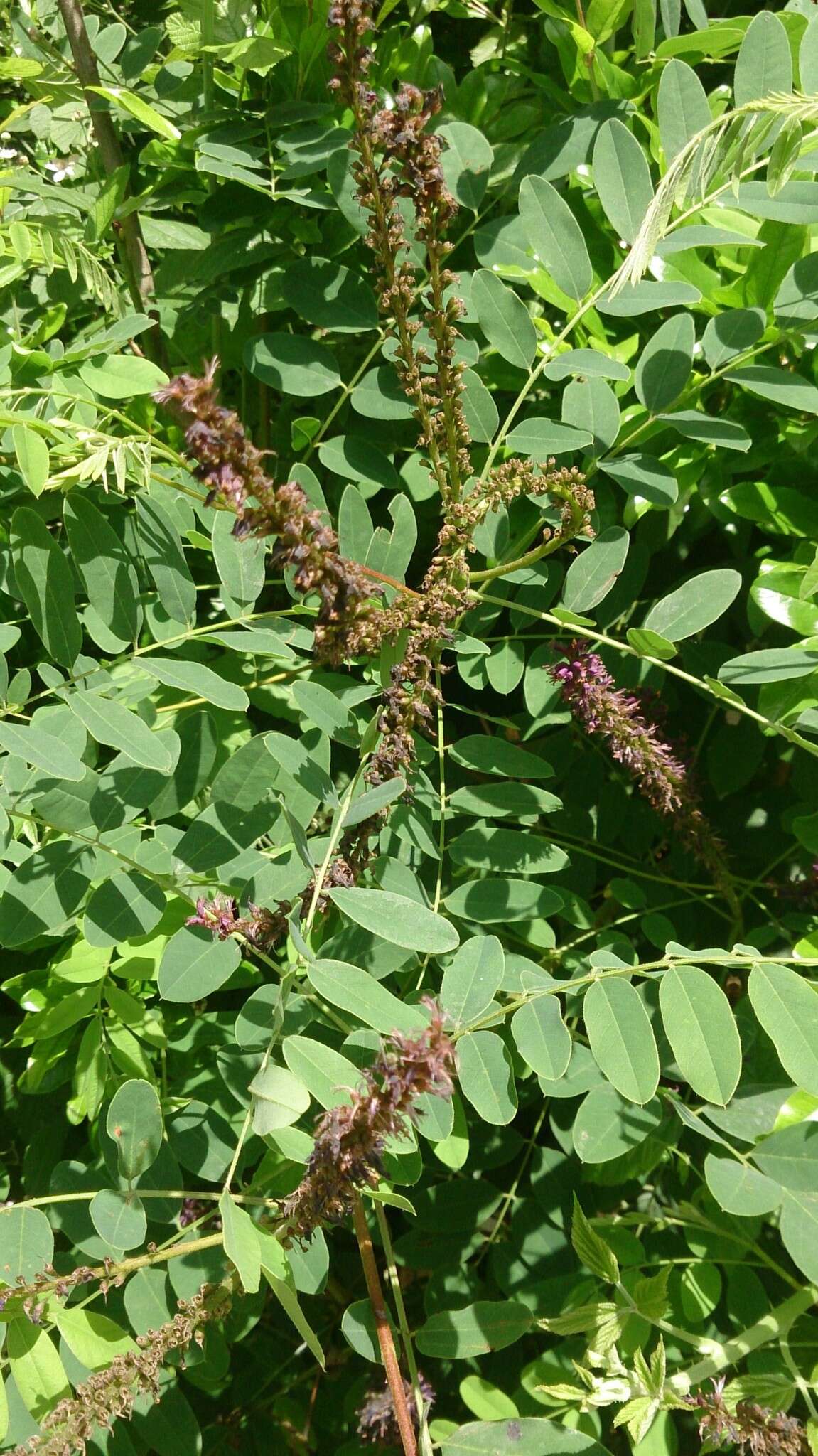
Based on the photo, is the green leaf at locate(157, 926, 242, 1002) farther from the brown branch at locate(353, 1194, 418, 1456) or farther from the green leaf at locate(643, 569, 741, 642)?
the green leaf at locate(643, 569, 741, 642)

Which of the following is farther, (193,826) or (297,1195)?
(193,826)

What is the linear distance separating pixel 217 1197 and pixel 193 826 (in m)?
0.31

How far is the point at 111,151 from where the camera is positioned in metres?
1.29

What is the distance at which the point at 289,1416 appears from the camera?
1.41 metres

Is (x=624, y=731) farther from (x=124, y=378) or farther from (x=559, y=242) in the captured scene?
(x=124, y=378)

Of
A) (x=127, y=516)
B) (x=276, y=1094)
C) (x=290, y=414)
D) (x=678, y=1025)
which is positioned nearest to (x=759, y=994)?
(x=678, y=1025)

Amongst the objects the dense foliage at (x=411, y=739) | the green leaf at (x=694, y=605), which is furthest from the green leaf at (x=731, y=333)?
the green leaf at (x=694, y=605)

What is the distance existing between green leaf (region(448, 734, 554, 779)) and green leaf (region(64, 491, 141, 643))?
33 centimetres

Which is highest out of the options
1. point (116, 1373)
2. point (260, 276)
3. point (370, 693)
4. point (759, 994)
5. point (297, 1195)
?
point (260, 276)

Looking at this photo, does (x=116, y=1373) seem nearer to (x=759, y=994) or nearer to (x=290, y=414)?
(x=759, y=994)

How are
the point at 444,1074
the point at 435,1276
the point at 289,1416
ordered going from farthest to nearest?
1. the point at 289,1416
2. the point at 435,1276
3. the point at 444,1074

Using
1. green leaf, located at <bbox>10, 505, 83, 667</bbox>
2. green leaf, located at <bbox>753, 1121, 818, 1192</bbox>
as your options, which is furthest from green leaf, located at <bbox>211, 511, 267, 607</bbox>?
green leaf, located at <bbox>753, 1121, 818, 1192</bbox>

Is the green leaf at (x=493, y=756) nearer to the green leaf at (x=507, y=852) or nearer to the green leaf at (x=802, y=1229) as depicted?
the green leaf at (x=507, y=852)

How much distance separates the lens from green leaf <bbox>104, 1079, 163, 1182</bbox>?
38.8 inches
